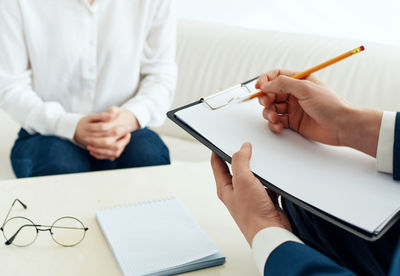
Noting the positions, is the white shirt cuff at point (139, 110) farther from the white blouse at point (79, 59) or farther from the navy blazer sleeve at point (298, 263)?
the navy blazer sleeve at point (298, 263)

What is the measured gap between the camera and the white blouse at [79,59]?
1.26m

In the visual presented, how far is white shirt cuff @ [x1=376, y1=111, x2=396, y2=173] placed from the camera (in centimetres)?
66

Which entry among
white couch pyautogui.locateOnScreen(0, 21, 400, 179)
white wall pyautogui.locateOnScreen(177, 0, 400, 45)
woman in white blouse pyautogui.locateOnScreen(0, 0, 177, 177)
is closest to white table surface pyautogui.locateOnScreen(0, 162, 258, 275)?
woman in white blouse pyautogui.locateOnScreen(0, 0, 177, 177)

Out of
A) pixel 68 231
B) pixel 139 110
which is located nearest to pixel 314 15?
pixel 139 110

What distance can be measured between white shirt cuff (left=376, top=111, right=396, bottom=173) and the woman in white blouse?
2.45 ft

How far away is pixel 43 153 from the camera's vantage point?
1229 millimetres

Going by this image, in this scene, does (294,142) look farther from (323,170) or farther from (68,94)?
(68,94)

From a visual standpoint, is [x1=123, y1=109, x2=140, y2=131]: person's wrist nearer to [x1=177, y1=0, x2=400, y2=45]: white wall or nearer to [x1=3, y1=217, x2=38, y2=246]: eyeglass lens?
[x1=3, y1=217, x2=38, y2=246]: eyeglass lens

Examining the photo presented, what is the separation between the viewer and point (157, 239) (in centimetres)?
79

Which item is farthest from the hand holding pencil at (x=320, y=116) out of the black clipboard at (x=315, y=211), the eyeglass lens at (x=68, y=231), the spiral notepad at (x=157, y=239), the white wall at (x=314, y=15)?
the white wall at (x=314, y=15)

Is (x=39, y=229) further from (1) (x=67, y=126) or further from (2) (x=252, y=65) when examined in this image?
(2) (x=252, y=65)

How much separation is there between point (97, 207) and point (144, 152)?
16.0 inches

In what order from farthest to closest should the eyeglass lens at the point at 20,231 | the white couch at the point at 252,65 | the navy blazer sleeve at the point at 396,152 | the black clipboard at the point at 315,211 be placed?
the white couch at the point at 252,65 < the eyeglass lens at the point at 20,231 < the navy blazer sleeve at the point at 396,152 < the black clipboard at the point at 315,211

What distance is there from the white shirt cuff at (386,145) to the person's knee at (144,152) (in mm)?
745
